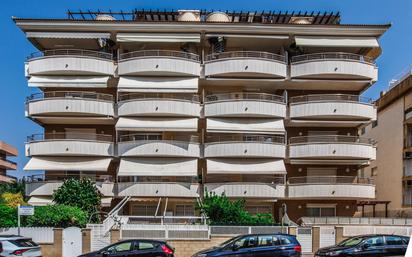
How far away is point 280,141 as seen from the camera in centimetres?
3484

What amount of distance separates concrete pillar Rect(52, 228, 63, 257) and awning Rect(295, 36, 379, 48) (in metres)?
21.6

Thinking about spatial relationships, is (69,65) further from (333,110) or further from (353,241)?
(353,241)

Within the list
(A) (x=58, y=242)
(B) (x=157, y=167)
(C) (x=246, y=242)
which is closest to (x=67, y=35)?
(B) (x=157, y=167)

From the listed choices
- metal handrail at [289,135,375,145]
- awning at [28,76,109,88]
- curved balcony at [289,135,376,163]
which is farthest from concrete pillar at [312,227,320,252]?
awning at [28,76,109,88]

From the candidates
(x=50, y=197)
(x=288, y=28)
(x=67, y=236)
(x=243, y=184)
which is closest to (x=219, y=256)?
(x=67, y=236)

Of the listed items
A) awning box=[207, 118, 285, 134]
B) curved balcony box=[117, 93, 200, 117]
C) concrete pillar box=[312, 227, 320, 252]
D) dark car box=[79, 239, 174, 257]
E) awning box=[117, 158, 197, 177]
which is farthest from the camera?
awning box=[207, 118, 285, 134]

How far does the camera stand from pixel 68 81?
34.3m

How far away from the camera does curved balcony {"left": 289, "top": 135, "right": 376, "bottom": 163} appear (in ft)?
109

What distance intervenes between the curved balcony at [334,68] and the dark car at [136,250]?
1940 cm

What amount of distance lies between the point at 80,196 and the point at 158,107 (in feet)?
27.6

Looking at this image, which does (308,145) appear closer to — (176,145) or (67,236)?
(176,145)

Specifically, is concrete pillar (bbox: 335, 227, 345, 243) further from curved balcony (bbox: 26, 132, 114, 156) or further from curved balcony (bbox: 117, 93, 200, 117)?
curved balcony (bbox: 26, 132, 114, 156)

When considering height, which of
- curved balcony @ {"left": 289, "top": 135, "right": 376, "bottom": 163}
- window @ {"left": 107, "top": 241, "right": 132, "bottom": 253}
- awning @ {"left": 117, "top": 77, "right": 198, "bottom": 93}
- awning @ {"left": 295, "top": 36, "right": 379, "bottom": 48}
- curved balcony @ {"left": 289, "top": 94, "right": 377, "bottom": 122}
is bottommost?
→ window @ {"left": 107, "top": 241, "right": 132, "bottom": 253}

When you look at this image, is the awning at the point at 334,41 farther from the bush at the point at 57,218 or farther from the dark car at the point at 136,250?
the dark car at the point at 136,250
